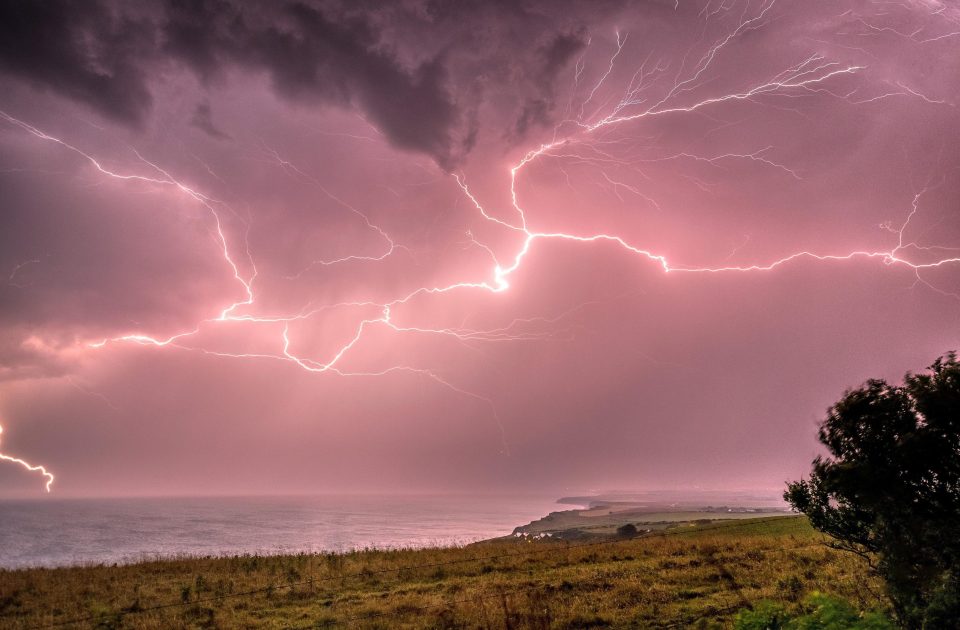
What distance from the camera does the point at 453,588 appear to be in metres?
16.2

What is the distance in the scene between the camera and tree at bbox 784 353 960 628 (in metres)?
6.24

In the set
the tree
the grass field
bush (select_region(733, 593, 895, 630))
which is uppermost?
the tree

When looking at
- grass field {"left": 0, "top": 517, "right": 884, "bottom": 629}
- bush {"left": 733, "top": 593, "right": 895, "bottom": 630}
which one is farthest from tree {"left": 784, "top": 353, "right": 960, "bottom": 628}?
grass field {"left": 0, "top": 517, "right": 884, "bottom": 629}

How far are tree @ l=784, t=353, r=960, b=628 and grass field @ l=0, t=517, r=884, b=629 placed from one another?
475 centimetres

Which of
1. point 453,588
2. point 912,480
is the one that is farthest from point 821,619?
point 453,588

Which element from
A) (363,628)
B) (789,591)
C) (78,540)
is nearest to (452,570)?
(363,628)

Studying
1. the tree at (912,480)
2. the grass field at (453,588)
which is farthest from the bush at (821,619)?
the grass field at (453,588)

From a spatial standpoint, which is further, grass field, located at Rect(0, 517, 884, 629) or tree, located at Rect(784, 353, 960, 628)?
grass field, located at Rect(0, 517, 884, 629)

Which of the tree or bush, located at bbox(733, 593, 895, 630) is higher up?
the tree

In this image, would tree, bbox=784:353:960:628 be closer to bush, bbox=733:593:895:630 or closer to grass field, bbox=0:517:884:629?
bush, bbox=733:593:895:630

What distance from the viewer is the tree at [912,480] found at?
6.24 meters

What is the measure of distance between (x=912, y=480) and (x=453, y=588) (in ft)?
44.0

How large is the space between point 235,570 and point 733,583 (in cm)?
1921

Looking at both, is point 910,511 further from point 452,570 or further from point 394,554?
point 394,554
